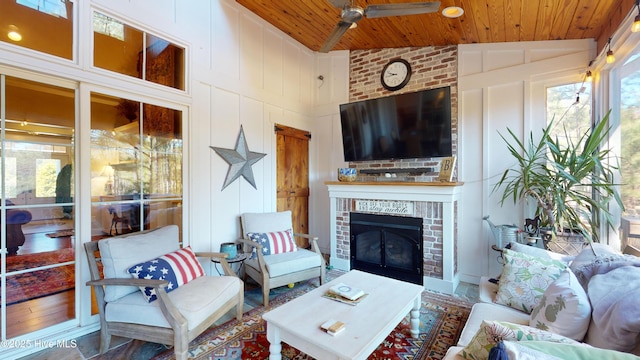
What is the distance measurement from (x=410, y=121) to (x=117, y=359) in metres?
3.65

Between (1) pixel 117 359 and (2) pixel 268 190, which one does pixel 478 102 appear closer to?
(2) pixel 268 190

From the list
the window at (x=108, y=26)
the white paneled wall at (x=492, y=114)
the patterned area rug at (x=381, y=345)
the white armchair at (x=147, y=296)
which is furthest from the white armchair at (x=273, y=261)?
the window at (x=108, y=26)

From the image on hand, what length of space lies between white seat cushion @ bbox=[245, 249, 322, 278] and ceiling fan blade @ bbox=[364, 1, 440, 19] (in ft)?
8.12

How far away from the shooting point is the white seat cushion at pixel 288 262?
2.89 meters

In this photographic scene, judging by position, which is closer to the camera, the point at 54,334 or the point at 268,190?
the point at 54,334

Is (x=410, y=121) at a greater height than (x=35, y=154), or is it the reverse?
(x=410, y=121)

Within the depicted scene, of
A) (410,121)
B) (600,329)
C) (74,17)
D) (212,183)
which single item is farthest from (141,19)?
(600,329)

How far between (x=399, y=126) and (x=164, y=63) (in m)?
2.81

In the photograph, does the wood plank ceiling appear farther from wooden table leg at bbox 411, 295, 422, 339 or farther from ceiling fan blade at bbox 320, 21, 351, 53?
wooden table leg at bbox 411, 295, 422, 339

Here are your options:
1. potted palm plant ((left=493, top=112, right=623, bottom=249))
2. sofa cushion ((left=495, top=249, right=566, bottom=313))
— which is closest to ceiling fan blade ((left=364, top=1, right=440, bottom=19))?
potted palm plant ((left=493, top=112, right=623, bottom=249))

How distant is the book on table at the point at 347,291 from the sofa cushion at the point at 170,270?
1.23 m

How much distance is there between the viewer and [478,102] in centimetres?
340

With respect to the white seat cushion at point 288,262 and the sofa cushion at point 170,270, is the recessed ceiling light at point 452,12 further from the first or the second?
the sofa cushion at point 170,270

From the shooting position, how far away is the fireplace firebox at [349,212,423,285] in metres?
3.41
